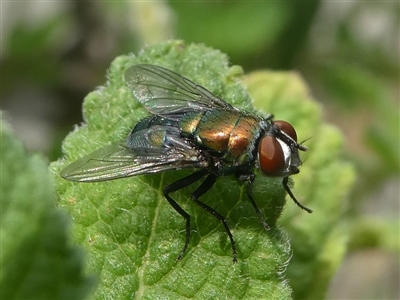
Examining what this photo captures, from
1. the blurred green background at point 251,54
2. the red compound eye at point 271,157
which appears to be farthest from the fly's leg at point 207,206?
the blurred green background at point 251,54

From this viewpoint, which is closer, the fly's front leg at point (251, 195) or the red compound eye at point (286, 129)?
the fly's front leg at point (251, 195)

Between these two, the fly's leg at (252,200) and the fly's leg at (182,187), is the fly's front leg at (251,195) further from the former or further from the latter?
the fly's leg at (182,187)

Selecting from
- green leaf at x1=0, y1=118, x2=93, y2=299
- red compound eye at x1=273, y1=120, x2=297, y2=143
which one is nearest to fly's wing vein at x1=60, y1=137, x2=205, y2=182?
red compound eye at x1=273, y1=120, x2=297, y2=143

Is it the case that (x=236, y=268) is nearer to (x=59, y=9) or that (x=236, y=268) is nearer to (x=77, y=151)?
(x=77, y=151)

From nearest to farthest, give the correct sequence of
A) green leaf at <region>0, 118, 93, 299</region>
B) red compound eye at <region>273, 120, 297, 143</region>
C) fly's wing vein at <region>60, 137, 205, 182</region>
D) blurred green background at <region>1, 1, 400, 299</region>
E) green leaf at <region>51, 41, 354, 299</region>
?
green leaf at <region>0, 118, 93, 299</region> < green leaf at <region>51, 41, 354, 299</region> < fly's wing vein at <region>60, 137, 205, 182</region> < red compound eye at <region>273, 120, 297, 143</region> < blurred green background at <region>1, 1, 400, 299</region>

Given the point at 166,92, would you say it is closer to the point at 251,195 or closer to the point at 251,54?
the point at 251,195

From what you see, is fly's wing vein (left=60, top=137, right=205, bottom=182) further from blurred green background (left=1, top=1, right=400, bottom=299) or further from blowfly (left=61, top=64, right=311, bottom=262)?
blurred green background (left=1, top=1, right=400, bottom=299)
